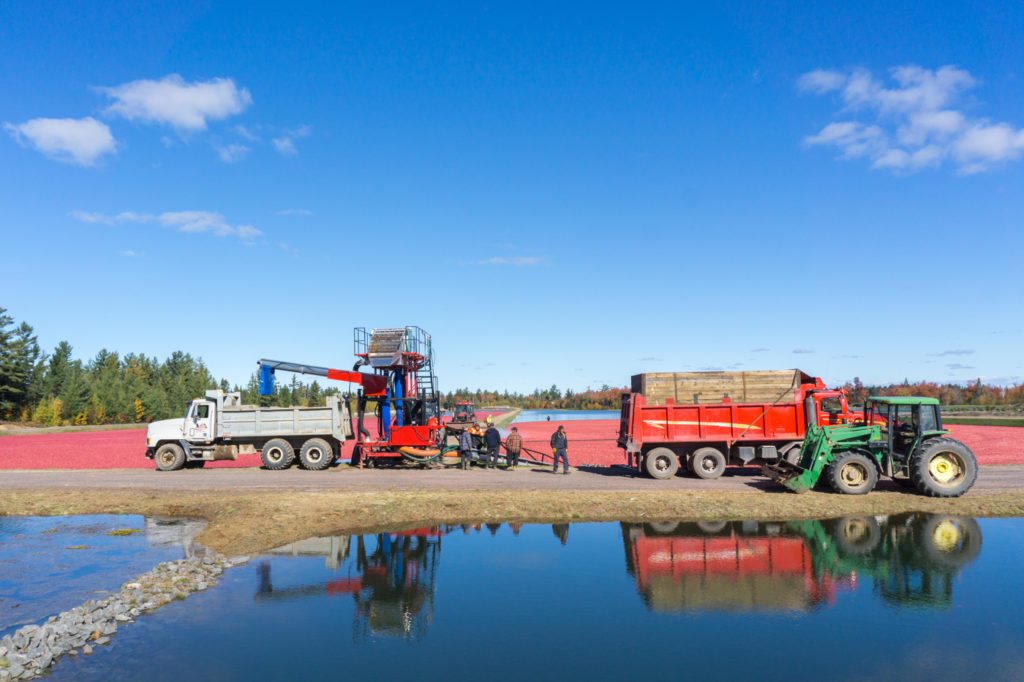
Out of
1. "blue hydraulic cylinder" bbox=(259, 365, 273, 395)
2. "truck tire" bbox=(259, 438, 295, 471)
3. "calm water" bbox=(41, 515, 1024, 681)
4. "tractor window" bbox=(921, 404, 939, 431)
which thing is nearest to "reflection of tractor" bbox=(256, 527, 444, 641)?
"calm water" bbox=(41, 515, 1024, 681)

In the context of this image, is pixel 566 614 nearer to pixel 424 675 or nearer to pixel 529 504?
pixel 424 675

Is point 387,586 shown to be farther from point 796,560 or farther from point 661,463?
point 661,463

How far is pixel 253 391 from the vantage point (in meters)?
118

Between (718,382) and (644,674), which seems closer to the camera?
(644,674)

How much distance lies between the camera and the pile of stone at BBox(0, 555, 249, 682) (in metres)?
8.00

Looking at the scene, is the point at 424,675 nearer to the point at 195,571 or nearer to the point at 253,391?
the point at 195,571

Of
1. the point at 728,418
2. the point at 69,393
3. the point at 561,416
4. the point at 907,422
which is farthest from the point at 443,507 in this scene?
the point at 561,416

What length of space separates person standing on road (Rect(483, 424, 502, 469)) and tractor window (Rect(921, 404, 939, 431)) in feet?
47.8

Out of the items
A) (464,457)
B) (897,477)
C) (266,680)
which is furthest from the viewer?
(464,457)

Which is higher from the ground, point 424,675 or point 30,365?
point 30,365

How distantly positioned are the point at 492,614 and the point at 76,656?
561 centimetres

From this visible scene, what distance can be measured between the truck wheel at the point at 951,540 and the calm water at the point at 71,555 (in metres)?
15.2

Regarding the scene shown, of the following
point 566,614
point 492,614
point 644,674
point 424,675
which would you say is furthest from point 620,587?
point 424,675

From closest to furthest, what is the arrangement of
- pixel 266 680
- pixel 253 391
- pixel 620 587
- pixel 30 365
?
pixel 266 680 → pixel 620 587 → pixel 30 365 → pixel 253 391
